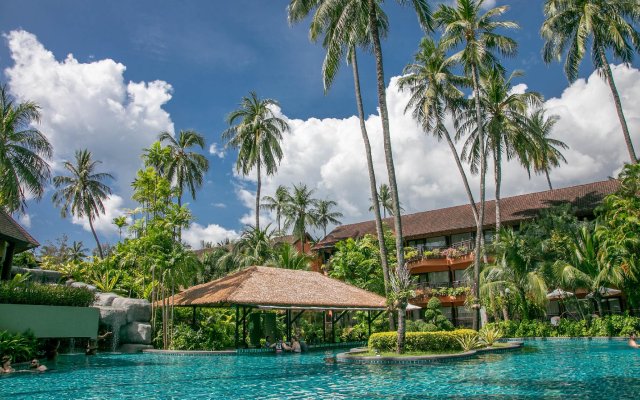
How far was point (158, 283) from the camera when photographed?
29266 mm

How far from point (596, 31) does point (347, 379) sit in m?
24.0

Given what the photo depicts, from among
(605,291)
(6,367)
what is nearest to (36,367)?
(6,367)

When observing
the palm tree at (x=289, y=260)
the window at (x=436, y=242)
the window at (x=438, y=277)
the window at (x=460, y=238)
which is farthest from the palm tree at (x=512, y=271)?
the palm tree at (x=289, y=260)

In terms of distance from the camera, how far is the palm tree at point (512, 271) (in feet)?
94.6

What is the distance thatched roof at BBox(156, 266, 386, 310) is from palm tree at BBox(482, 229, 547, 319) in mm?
6470

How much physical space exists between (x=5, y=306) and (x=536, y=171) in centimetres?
3494

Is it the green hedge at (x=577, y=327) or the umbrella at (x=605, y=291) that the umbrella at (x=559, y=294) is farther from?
the green hedge at (x=577, y=327)

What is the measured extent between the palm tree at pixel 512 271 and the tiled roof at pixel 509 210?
8.39m

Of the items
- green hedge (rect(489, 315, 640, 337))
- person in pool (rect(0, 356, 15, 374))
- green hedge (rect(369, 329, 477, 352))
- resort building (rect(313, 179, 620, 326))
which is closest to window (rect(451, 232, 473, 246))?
resort building (rect(313, 179, 620, 326))

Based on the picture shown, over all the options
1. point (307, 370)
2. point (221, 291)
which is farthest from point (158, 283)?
point (307, 370)

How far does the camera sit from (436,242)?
4191 centimetres

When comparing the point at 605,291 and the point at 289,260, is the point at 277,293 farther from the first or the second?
the point at 605,291

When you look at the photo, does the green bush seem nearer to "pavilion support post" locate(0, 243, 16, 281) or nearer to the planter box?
the planter box

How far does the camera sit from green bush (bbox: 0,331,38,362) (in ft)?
59.4
